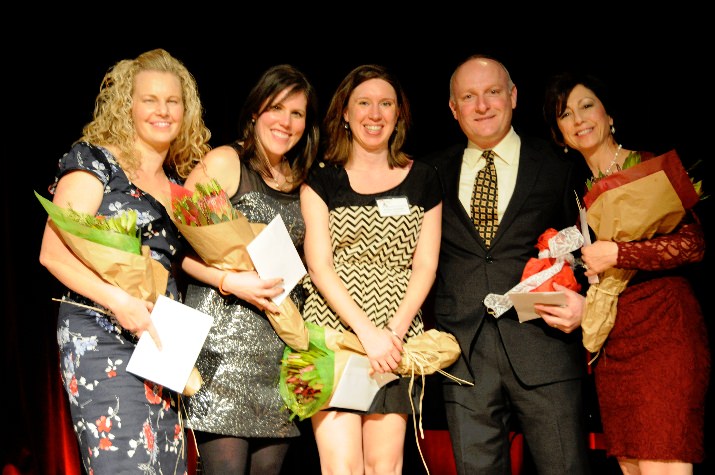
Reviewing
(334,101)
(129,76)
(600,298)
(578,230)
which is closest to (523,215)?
(578,230)

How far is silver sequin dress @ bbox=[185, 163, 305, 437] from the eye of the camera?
8.32 ft

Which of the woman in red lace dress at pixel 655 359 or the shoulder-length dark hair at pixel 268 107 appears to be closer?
the woman in red lace dress at pixel 655 359

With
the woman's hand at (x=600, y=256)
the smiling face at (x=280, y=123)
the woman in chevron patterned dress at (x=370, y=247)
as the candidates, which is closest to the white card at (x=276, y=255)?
the woman in chevron patterned dress at (x=370, y=247)

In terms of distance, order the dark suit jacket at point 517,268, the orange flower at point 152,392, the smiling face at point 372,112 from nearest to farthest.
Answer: the orange flower at point 152,392 < the dark suit jacket at point 517,268 < the smiling face at point 372,112

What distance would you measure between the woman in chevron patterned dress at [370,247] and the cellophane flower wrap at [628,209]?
1.99 ft

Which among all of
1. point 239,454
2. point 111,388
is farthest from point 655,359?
point 111,388

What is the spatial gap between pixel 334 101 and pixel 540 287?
3.64ft

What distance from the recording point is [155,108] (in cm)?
258

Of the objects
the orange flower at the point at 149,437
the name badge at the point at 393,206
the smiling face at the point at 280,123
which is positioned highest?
the smiling face at the point at 280,123

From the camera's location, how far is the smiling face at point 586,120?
287 cm

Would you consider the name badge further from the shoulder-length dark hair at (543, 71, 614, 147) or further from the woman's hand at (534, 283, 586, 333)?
the shoulder-length dark hair at (543, 71, 614, 147)

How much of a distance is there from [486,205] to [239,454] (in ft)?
4.32

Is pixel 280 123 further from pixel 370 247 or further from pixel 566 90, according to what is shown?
pixel 566 90

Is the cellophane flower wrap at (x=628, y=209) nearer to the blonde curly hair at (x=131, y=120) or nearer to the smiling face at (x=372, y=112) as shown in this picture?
the smiling face at (x=372, y=112)
